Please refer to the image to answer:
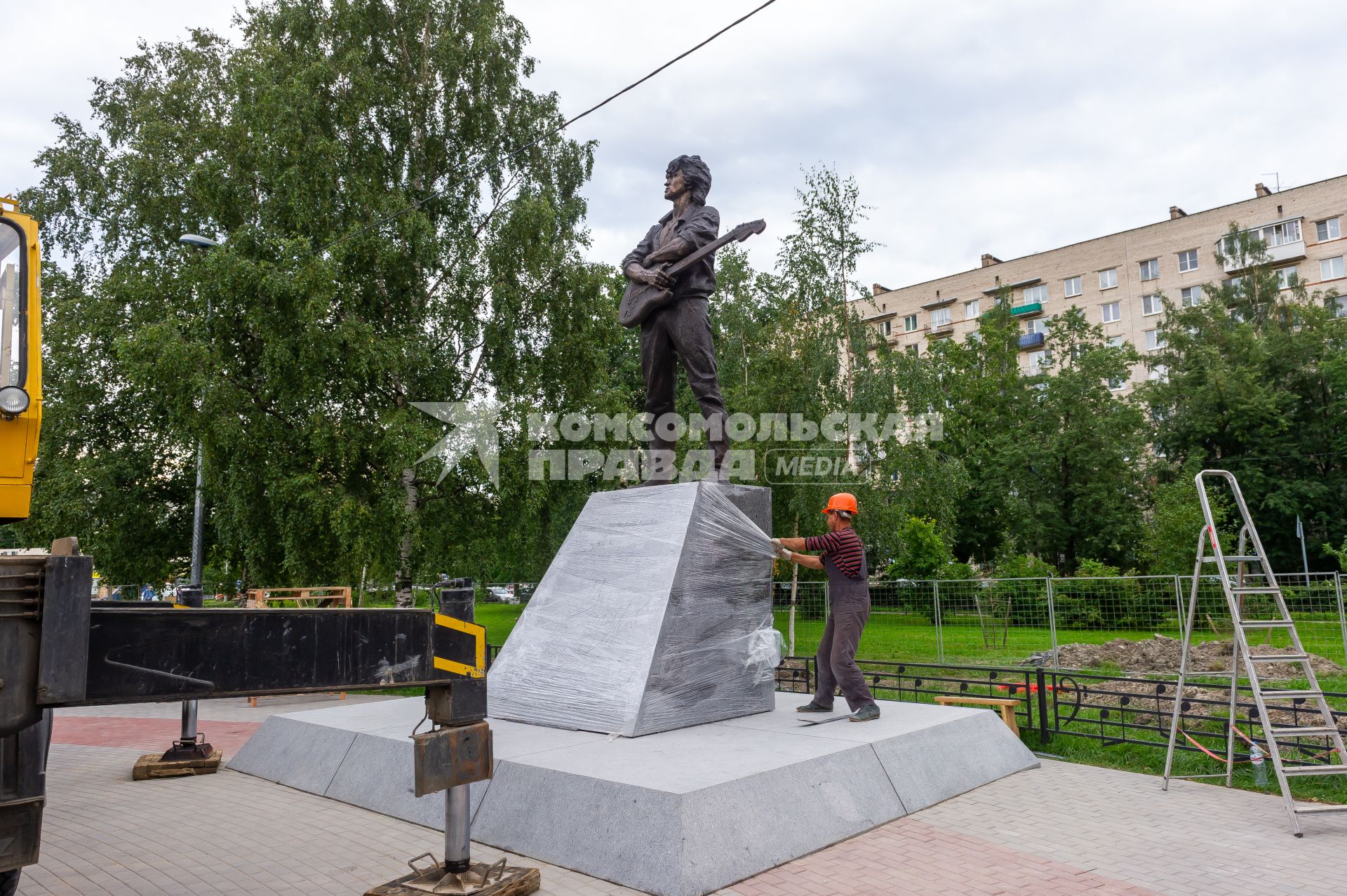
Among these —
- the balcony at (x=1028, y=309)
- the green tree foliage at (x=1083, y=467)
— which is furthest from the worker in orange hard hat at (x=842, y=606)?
the balcony at (x=1028, y=309)

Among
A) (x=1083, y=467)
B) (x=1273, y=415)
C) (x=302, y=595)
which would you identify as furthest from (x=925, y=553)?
(x=302, y=595)

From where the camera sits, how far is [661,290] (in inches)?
276

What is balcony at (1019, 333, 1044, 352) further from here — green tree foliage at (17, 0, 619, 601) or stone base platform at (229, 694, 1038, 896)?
stone base platform at (229, 694, 1038, 896)

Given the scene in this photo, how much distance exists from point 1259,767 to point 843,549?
3.09 meters

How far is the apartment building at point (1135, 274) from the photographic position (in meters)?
39.2

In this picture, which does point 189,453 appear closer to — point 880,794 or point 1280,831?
point 880,794

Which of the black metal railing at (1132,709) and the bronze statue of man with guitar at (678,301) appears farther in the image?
the bronze statue of man with guitar at (678,301)

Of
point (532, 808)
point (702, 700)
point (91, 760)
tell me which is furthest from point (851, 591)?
point (91, 760)

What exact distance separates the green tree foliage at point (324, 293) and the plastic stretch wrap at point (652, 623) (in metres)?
9.04

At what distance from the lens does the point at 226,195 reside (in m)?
16.4

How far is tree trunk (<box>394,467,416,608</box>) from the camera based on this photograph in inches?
603

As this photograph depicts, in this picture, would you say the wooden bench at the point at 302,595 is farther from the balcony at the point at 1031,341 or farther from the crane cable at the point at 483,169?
the balcony at the point at 1031,341

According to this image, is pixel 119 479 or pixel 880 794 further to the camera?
pixel 119 479

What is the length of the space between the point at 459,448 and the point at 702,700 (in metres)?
11.1
